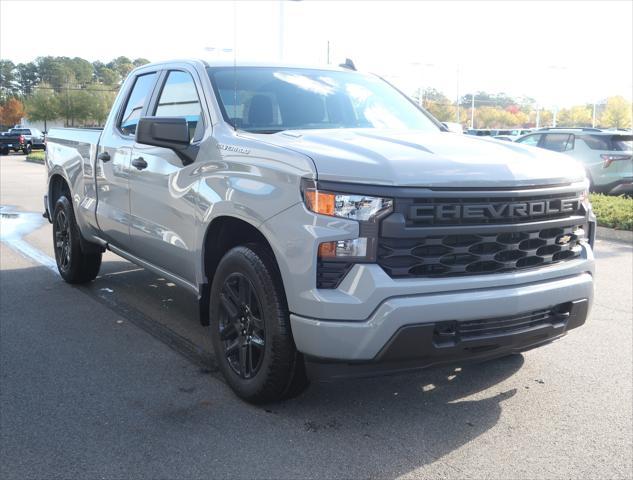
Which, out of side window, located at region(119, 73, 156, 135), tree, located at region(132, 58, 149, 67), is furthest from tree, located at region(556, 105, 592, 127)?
side window, located at region(119, 73, 156, 135)

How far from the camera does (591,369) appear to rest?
455 cm

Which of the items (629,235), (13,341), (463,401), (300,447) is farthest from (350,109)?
(629,235)

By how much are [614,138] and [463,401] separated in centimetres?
1330

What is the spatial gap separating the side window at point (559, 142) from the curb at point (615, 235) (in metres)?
5.70

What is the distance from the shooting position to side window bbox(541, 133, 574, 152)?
16.1 m

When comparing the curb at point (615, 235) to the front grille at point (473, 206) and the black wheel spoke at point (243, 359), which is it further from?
the black wheel spoke at point (243, 359)

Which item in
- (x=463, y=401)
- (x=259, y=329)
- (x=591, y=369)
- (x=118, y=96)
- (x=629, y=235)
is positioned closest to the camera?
(x=259, y=329)

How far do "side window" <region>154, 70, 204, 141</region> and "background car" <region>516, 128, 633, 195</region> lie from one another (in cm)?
1238

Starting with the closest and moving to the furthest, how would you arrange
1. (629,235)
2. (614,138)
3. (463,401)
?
(463,401) < (629,235) < (614,138)

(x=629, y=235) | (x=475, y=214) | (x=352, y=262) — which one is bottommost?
(x=629, y=235)

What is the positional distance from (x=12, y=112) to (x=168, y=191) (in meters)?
87.9

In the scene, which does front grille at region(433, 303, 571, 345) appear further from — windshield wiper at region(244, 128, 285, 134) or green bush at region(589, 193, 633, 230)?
green bush at region(589, 193, 633, 230)

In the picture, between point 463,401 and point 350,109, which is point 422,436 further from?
point 350,109

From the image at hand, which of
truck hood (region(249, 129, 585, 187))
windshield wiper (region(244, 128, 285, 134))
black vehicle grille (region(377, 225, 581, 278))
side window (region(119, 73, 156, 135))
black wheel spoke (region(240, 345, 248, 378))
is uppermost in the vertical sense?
side window (region(119, 73, 156, 135))
